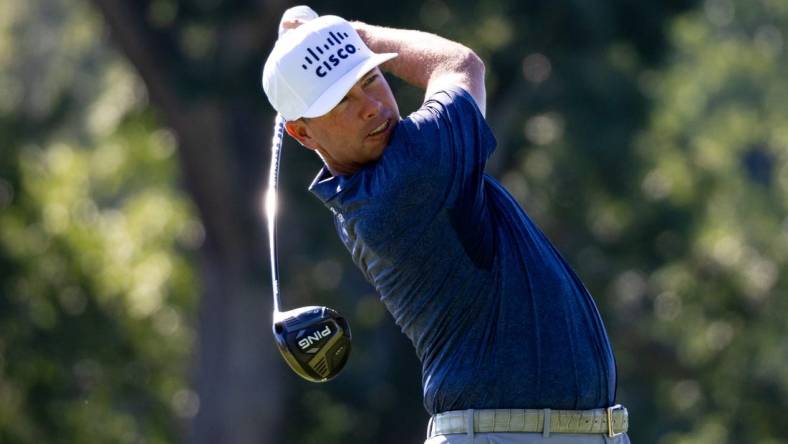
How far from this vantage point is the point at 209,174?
19094 mm

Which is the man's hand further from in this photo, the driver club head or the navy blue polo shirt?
the driver club head

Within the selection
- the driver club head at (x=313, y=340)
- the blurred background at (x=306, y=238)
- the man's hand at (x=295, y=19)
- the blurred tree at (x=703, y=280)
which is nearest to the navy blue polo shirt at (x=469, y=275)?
the driver club head at (x=313, y=340)

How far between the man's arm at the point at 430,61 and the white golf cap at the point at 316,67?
0.73 ft

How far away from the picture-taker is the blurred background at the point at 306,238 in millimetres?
17906

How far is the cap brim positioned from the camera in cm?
487

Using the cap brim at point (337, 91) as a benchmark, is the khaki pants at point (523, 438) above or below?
below

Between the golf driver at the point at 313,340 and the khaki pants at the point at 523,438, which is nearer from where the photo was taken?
the khaki pants at the point at 523,438

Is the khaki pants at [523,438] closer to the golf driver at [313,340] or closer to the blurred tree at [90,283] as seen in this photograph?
the golf driver at [313,340]

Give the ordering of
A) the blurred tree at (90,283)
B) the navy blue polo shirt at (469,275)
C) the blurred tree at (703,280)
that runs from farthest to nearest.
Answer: the blurred tree at (703,280) → the blurred tree at (90,283) → the navy blue polo shirt at (469,275)

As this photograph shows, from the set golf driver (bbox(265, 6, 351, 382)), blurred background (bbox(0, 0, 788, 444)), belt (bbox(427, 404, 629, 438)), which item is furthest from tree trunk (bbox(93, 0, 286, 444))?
belt (bbox(427, 404, 629, 438))

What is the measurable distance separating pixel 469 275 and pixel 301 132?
0.74 m

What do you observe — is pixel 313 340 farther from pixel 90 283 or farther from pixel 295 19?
pixel 90 283

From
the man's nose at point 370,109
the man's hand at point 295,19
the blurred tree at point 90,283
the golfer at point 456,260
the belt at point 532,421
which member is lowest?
the blurred tree at point 90,283

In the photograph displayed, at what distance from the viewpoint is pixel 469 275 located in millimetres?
4789
